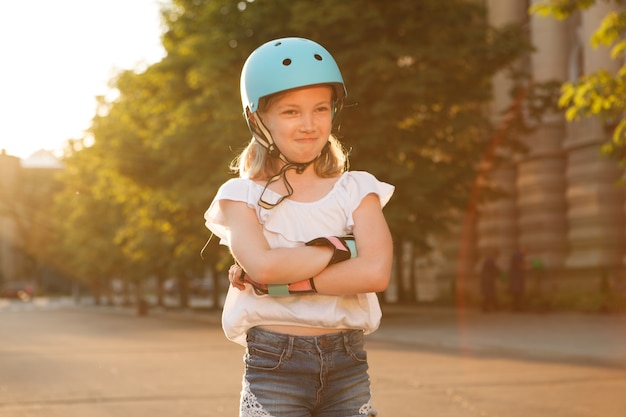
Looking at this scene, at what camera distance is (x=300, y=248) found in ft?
10.6

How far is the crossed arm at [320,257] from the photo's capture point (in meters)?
3.20

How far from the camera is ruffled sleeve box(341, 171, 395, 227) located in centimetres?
334

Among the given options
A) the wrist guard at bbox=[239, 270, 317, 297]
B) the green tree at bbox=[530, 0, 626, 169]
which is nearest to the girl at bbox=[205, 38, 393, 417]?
the wrist guard at bbox=[239, 270, 317, 297]

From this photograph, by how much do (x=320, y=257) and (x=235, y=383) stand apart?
870 centimetres

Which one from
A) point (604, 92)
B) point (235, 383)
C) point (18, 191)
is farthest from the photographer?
point (18, 191)

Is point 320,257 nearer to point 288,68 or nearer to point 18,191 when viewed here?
point 288,68

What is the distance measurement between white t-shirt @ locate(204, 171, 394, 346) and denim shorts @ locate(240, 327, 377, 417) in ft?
0.18

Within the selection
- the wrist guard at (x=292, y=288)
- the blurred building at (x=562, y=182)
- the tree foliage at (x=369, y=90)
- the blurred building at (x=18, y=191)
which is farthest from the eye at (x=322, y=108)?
the blurred building at (x=18, y=191)

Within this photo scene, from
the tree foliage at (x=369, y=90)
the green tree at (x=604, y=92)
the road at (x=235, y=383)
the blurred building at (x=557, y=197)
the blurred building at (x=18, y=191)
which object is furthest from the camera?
the blurred building at (x=18, y=191)

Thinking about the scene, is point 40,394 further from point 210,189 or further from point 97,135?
point 97,135

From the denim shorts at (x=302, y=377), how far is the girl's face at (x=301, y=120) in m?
0.57

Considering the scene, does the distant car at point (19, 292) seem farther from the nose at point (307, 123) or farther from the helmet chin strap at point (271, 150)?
the nose at point (307, 123)

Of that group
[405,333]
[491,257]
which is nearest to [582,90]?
[405,333]

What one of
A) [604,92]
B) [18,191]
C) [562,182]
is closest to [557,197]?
[562,182]
